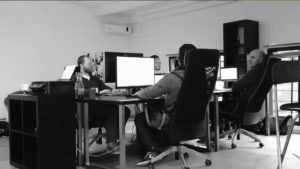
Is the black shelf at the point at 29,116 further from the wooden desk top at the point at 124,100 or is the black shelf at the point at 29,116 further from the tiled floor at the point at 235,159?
the tiled floor at the point at 235,159

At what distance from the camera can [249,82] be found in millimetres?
3676

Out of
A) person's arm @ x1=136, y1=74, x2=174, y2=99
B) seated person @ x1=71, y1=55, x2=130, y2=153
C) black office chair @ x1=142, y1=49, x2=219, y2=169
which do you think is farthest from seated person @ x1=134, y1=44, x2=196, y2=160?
seated person @ x1=71, y1=55, x2=130, y2=153

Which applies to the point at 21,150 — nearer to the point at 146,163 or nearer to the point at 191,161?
the point at 146,163

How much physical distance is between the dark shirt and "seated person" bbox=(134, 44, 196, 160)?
1095 mm

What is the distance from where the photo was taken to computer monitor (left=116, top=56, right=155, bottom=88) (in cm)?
332

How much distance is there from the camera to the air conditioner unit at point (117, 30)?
788 centimetres

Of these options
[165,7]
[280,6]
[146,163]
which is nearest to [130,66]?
[146,163]

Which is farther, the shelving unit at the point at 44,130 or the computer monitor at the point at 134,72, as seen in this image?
the computer monitor at the point at 134,72

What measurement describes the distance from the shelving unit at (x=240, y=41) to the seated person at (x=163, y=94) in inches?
124

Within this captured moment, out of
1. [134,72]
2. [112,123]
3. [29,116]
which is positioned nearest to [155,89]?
[134,72]

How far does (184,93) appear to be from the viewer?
8.85 ft

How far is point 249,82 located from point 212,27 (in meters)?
3.15

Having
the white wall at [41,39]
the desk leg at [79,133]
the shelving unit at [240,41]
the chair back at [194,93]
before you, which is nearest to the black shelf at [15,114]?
the desk leg at [79,133]

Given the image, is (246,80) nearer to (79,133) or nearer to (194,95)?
(194,95)
